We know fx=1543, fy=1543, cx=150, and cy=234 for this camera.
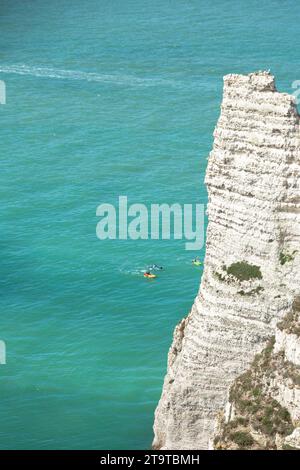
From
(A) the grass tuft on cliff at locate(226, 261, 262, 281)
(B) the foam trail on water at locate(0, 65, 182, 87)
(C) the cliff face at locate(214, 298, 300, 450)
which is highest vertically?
(B) the foam trail on water at locate(0, 65, 182, 87)

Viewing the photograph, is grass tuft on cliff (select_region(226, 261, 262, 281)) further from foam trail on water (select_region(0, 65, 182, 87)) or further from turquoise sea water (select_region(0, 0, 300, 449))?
foam trail on water (select_region(0, 65, 182, 87))

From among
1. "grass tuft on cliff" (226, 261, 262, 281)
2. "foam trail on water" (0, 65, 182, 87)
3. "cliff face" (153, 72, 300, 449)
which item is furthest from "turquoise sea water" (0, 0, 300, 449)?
"grass tuft on cliff" (226, 261, 262, 281)

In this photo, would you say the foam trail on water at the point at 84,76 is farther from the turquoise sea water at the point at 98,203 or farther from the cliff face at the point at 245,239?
the cliff face at the point at 245,239

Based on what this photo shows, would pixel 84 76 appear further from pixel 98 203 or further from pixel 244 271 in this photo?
pixel 244 271

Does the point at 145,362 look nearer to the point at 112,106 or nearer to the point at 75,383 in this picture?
the point at 75,383
